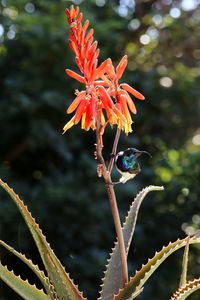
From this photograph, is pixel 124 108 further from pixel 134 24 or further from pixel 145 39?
pixel 145 39

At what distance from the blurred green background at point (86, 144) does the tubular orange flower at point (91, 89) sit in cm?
152

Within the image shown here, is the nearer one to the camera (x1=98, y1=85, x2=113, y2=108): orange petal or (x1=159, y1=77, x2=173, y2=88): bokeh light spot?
(x1=98, y1=85, x2=113, y2=108): orange petal

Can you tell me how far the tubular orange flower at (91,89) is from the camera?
118cm

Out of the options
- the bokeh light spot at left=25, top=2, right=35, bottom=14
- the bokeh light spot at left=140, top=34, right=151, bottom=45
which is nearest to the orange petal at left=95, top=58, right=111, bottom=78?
the bokeh light spot at left=25, top=2, right=35, bottom=14

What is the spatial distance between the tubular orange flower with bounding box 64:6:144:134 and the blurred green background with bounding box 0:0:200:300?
5.00ft

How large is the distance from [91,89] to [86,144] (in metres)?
2.54

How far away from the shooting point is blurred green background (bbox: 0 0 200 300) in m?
3.15

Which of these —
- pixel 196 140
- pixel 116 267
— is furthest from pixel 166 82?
pixel 116 267

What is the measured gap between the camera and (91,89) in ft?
4.01

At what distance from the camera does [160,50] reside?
4582 mm

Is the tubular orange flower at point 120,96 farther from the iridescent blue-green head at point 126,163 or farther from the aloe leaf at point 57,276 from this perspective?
the aloe leaf at point 57,276

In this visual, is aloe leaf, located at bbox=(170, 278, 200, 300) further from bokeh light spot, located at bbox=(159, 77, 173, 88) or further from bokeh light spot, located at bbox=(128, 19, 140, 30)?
bokeh light spot, located at bbox=(128, 19, 140, 30)

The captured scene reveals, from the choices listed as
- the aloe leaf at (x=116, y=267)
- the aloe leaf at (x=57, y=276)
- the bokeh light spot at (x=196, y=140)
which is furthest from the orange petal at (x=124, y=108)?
the bokeh light spot at (x=196, y=140)

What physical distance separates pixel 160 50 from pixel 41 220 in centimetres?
184
